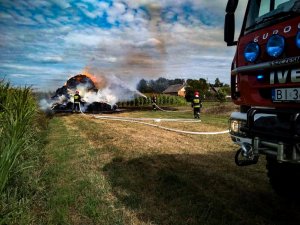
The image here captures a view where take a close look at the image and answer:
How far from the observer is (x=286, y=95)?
301 cm

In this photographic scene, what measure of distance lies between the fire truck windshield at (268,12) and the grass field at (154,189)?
6.88 ft

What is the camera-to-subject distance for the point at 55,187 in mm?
4809

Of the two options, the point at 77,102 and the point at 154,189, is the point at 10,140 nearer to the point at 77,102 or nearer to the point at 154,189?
the point at 154,189

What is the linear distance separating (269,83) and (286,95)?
10.0 inches

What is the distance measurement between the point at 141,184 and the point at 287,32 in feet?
9.84

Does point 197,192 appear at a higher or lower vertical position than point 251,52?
lower

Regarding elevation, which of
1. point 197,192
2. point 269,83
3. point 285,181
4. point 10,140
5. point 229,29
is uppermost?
point 229,29

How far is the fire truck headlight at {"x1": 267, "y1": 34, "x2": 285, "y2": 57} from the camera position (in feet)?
9.93

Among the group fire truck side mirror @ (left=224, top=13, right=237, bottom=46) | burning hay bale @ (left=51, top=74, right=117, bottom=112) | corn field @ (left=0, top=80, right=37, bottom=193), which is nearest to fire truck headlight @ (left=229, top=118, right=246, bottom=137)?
fire truck side mirror @ (left=224, top=13, right=237, bottom=46)

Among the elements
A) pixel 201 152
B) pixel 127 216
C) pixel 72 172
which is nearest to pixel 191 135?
pixel 201 152

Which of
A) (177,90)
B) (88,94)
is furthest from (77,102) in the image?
(177,90)

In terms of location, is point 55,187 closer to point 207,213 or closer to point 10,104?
point 207,213

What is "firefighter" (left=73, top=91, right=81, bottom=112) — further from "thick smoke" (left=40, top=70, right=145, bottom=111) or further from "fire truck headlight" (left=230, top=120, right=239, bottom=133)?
"fire truck headlight" (left=230, top=120, right=239, bottom=133)

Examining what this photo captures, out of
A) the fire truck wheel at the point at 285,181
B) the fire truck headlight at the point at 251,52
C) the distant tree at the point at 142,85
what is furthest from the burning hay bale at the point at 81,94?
the fire truck headlight at the point at 251,52
